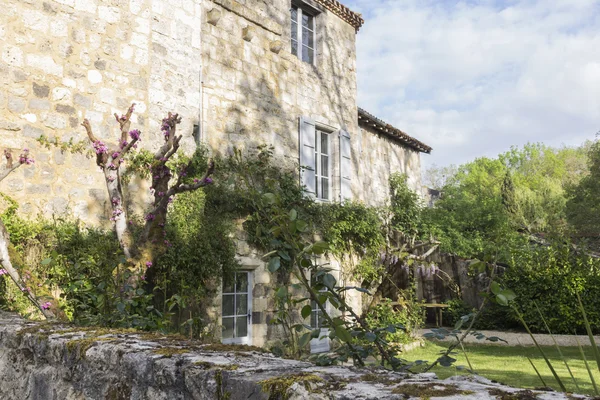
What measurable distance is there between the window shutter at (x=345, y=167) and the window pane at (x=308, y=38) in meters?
1.68

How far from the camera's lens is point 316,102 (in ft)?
29.7

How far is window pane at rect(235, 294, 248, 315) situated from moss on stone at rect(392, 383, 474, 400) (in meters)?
6.17

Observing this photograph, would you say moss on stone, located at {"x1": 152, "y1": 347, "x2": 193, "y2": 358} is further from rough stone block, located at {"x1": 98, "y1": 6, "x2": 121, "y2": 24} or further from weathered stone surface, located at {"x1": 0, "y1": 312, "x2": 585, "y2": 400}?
rough stone block, located at {"x1": 98, "y1": 6, "x2": 121, "y2": 24}

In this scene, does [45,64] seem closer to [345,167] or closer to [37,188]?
[37,188]

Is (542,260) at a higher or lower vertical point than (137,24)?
lower

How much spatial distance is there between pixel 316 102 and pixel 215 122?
2526mm

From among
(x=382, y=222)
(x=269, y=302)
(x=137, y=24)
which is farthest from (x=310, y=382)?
(x=382, y=222)

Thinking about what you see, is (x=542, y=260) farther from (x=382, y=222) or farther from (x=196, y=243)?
(x=196, y=243)

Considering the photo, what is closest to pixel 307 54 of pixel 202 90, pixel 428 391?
pixel 202 90

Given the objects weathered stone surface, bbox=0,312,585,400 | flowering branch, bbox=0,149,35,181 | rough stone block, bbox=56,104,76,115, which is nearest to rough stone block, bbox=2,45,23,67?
rough stone block, bbox=56,104,76,115

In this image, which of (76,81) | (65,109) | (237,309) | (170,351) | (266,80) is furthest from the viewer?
(266,80)

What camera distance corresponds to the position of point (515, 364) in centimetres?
755

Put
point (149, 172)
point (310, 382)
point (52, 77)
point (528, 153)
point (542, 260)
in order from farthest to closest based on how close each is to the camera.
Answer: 1. point (528, 153)
2. point (542, 260)
3. point (149, 172)
4. point (52, 77)
5. point (310, 382)

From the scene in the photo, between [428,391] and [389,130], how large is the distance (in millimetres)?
10418
